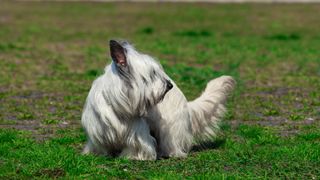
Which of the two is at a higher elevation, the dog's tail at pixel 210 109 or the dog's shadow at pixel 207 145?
the dog's tail at pixel 210 109

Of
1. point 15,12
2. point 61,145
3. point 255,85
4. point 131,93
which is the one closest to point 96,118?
point 131,93

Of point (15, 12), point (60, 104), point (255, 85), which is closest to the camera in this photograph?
point (60, 104)

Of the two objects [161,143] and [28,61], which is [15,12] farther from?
[161,143]

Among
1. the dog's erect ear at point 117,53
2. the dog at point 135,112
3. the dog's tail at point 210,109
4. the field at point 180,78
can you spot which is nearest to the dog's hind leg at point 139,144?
the dog at point 135,112

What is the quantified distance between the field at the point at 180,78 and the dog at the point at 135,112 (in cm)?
25

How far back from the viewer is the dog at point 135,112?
983 centimetres

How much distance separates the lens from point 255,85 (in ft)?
58.8

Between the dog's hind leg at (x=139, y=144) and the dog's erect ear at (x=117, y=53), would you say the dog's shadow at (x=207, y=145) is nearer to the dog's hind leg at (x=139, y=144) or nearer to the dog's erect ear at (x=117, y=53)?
the dog's hind leg at (x=139, y=144)

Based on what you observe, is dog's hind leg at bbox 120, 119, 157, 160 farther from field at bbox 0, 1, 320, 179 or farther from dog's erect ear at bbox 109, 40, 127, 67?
dog's erect ear at bbox 109, 40, 127, 67

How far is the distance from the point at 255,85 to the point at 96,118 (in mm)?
8428

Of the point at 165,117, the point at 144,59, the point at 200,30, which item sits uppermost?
the point at 144,59

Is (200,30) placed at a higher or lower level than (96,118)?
lower

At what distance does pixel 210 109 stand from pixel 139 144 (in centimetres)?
156

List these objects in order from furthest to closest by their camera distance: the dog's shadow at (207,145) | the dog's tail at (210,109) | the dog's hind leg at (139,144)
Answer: the dog's shadow at (207,145)
the dog's tail at (210,109)
the dog's hind leg at (139,144)
